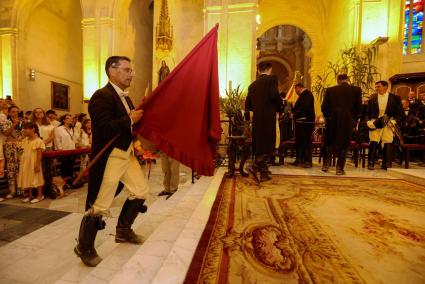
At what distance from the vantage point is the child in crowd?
436 cm

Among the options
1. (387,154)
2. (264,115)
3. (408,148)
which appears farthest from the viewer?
(408,148)

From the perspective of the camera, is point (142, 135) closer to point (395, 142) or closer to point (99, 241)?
point (99, 241)

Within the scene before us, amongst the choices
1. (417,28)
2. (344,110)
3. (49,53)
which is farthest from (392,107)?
(49,53)

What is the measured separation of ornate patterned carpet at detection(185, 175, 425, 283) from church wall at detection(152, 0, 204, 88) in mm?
8045

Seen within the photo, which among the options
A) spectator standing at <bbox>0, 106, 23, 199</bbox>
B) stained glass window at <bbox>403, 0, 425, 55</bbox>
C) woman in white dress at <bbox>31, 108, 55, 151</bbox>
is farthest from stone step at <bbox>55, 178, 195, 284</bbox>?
stained glass window at <bbox>403, 0, 425, 55</bbox>

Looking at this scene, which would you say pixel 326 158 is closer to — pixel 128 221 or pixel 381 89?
pixel 381 89

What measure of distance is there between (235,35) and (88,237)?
7738mm

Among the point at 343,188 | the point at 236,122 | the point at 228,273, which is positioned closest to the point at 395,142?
the point at 343,188

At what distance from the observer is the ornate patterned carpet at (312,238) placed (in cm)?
152

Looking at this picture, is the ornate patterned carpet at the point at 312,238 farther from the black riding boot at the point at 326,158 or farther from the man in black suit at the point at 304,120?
the man in black suit at the point at 304,120

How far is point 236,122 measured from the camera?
4.64 metres

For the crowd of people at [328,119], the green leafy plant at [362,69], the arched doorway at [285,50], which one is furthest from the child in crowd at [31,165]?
the arched doorway at [285,50]

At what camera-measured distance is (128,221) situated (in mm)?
2160

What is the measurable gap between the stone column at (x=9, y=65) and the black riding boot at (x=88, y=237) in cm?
1225
